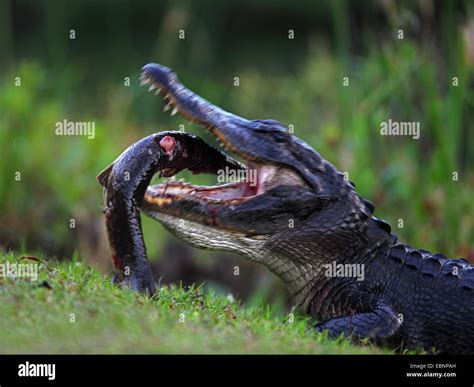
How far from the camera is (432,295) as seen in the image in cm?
523

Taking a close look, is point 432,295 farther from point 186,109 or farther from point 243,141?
point 186,109

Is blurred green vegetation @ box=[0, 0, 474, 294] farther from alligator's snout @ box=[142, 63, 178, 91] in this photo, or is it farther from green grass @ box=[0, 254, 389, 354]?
green grass @ box=[0, 254, 389, 354]

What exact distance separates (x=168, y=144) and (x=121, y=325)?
1.46 meters

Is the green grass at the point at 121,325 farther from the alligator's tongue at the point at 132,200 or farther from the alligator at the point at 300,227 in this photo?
the alligator at the point at 300,227

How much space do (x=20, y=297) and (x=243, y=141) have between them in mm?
1683

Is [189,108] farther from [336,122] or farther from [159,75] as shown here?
[336,122]

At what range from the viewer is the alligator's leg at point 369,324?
192 inches

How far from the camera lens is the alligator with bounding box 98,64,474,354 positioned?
203 inches

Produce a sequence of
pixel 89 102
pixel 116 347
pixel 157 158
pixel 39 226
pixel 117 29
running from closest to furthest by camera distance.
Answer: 1. pixel 116 347
2. pixel 157 158
3. pixel 39 226
4. pixel 89 102
5. pixel 117 29

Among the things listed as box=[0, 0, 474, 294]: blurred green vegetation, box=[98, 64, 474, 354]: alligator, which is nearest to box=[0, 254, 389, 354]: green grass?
box=[98, 64, 474, 354]: alligator

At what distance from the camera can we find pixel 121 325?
13.4 ft

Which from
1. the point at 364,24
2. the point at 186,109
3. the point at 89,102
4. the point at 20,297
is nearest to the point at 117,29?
the point at 89,102

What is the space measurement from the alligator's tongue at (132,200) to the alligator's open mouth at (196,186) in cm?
9
